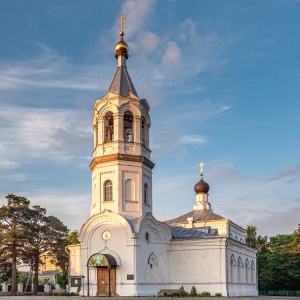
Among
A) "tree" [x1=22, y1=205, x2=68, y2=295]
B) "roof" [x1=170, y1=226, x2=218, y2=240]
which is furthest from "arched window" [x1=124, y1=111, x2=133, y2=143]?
"tree" [x1=22, y1=205, x2=68, y2=295]

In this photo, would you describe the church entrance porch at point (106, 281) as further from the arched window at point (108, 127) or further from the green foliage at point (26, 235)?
the green foliage at point (26, 235)

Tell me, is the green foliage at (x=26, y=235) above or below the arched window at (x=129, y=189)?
below

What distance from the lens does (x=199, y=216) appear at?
44.2m

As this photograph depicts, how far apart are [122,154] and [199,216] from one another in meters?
17.7

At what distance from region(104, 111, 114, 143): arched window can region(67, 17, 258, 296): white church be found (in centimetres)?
6

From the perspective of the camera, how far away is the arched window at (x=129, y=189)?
94.5 ft

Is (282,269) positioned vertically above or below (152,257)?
below

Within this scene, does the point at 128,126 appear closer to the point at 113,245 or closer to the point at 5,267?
the point at 113,245

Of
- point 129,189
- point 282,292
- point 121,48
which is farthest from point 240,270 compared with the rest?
point 121,48

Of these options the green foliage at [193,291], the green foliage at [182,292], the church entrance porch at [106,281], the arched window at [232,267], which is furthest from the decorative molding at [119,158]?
the arched window at [232,267]

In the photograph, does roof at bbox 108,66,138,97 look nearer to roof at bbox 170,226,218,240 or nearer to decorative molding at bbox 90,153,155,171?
decorative molding at bbox 90,153,155,171

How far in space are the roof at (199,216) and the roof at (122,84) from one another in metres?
17.2

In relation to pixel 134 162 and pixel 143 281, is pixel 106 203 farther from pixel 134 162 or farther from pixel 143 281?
pixel 143 281

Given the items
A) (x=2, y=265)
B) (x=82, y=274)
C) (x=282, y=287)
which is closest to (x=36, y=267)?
(x=2, y=265)
